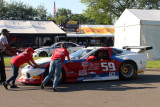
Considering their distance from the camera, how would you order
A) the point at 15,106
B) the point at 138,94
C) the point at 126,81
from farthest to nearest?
the point at 126,81 < the point at 138,94 < the point at 15,106

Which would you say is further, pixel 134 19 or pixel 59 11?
pixel 59 11

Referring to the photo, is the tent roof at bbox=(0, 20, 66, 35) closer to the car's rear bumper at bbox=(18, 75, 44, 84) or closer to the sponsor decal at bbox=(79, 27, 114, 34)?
the sponsor decal at bbox=(79, 27, 114, 34)

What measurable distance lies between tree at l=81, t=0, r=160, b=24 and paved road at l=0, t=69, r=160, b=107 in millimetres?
28593

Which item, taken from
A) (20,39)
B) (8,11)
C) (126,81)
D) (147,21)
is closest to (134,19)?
(147,21)

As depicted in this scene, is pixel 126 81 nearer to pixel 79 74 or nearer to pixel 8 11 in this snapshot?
pixel 79 74

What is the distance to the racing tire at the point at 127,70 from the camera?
8.52 meters

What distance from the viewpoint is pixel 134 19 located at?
15758mm

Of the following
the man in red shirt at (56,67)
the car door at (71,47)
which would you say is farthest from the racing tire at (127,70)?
the car door at (71,47)

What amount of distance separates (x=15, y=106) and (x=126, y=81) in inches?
183

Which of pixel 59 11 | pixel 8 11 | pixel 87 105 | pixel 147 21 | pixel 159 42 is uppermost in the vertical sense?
pixel 59 11

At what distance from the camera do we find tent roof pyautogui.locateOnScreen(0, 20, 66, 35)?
2373 centimetres

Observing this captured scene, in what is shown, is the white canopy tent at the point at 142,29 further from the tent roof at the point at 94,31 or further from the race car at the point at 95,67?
the tent roof at the point at 94,31

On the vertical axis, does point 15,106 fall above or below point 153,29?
below

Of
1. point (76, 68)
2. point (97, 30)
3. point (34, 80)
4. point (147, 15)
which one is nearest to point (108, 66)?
point (76, 68)
